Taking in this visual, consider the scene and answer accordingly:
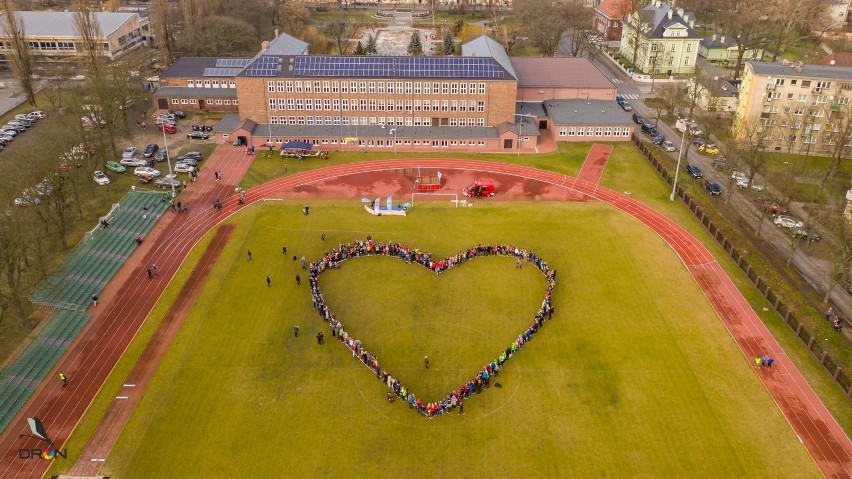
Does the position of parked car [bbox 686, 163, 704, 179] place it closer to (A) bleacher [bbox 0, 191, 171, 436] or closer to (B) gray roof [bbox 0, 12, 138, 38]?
(A) bleacher [bbox 0, 191, 171, 436]

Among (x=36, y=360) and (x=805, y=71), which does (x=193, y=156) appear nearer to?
(x=36, y=360)

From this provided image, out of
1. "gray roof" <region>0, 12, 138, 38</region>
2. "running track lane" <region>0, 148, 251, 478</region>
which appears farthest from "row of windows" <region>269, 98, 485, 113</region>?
"gray roof" <region>0, 12, 138, 38</region>

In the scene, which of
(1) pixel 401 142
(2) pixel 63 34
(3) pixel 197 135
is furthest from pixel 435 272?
(2) pixel 63 34

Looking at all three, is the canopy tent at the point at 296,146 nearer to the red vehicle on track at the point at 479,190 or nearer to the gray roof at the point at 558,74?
the red vehicle on track at the point at 479,190

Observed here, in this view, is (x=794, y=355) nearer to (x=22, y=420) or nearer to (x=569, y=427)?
(x=569, y=427)

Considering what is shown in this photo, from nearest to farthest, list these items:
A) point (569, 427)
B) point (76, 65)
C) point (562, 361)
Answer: point (569, 427), point (562, 361), point (76, 65)

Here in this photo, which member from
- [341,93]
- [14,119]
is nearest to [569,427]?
[341,93]
